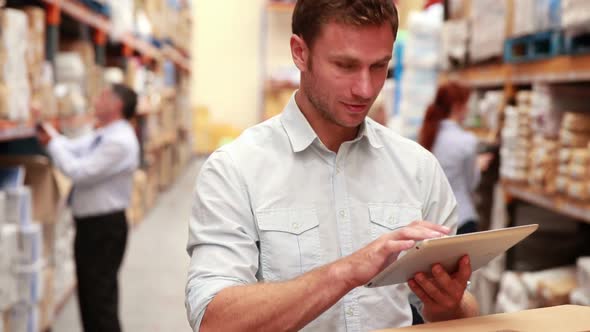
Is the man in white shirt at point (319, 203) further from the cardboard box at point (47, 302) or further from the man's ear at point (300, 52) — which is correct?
the cardboard box at point (47, 302)

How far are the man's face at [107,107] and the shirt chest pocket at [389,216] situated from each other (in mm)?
3249

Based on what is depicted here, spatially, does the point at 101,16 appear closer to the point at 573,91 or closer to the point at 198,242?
the point at 573,91

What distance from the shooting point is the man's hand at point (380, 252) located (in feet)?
4.78

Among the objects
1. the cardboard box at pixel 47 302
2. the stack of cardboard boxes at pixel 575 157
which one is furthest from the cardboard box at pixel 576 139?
the cardboard box at pixel 47 302

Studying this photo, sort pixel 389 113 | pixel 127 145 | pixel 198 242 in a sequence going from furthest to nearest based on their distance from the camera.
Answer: pixel 389 113, pixel 127 145, pixel 198 242

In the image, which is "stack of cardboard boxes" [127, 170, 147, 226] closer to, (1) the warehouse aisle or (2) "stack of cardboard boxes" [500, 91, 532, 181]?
(1) the warehouse aisle

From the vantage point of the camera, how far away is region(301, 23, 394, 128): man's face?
1689 mm

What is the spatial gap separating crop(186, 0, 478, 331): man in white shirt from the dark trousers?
2863mm

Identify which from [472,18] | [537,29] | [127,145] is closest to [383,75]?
[537,29]

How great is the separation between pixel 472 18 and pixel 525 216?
5.66 feet

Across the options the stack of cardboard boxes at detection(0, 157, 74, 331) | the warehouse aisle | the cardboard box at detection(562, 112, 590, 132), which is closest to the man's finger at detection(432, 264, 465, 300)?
the cardboard box at detection(562, 112, 590, 132)

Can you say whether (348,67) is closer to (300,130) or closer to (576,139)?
(300,130)

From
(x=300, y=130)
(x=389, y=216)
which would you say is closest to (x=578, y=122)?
(x=389, y=216)

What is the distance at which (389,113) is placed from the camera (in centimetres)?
772
